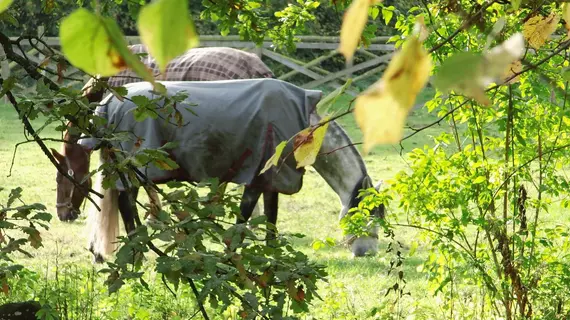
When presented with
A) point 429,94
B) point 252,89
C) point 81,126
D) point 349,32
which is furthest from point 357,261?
point 429,94

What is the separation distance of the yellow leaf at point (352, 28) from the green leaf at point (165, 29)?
0.06 meters

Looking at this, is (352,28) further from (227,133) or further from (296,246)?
(296,246)

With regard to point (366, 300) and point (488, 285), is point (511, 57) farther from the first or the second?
point (366, 300)

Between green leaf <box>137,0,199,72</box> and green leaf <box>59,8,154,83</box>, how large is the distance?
2 centimetres

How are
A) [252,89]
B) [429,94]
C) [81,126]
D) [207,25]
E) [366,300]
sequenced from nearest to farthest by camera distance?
[81,126] < [366,300] < [252,89] < [429,94] < [207,25]

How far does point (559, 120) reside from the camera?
356 centimetres

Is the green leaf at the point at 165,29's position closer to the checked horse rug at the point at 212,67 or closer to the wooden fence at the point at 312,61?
the checked horse rug at the point at 212,67

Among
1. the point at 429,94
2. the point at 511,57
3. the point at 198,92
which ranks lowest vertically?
the point at 511,57

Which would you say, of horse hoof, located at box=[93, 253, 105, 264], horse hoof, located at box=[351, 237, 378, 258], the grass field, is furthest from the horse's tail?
horse hoof, located at box=[351, 237, 378, 258]

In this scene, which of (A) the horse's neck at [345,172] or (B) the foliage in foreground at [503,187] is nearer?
(B) the foliage in foreground at [503,187]

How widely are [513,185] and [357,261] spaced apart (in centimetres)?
291

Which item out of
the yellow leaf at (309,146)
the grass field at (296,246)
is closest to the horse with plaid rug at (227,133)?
the grass field at (296,246)

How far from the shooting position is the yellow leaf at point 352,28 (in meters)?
0.40

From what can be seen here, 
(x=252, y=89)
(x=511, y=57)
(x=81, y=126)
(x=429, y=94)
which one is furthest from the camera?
(x=429, y=94)
